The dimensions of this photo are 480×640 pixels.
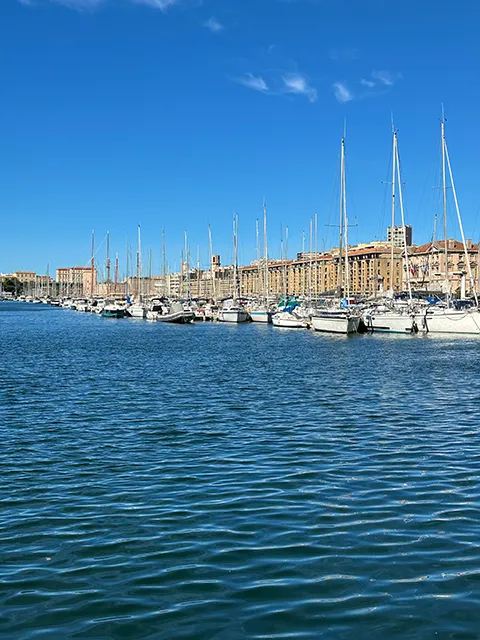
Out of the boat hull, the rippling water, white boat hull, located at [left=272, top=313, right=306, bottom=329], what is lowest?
the rippling water

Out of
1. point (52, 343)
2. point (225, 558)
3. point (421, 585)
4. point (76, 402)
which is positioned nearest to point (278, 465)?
point (225, 558)

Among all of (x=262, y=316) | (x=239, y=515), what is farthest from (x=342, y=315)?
(x=239, y=515)

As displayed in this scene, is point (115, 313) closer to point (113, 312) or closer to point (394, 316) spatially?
point (113, 312)

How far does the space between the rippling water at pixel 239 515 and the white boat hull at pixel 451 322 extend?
38.7m

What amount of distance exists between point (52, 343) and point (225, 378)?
1252 inches

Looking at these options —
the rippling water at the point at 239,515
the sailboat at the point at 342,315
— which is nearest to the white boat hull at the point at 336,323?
the sailboat at the point at 342,315

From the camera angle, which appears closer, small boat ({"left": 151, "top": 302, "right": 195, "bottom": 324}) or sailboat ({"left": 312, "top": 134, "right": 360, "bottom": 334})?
sailboat ({"left": 312, "top": 134, "right": 360, "bottom": 334})

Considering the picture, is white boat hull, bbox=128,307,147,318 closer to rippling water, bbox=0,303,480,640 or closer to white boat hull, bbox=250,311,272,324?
white boat hull, bbox=250,311,272,324

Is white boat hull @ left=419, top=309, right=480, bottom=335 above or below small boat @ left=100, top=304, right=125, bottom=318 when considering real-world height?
below

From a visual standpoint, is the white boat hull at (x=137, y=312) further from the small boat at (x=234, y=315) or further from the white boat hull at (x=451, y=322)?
the white boat hull at (x=451, y=322)

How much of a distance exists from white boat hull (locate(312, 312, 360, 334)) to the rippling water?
Answer: 4221 cm

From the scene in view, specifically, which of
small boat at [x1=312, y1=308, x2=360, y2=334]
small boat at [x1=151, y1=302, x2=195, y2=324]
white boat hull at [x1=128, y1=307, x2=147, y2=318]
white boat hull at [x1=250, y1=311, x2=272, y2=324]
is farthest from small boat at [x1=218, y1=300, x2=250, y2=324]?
Result: white boat hull at [x1=128, y1=307, x2=147, y2=318]

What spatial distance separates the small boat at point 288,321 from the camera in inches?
3324

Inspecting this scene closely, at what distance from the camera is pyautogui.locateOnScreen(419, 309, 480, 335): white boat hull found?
63.8 m
